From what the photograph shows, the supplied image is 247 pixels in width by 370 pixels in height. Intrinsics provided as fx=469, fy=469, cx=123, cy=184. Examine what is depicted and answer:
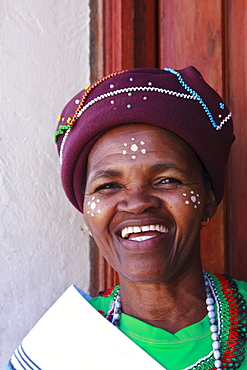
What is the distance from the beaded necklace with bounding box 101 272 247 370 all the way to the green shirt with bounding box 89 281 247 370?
2cm

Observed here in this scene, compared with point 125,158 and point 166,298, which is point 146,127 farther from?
point 166,298

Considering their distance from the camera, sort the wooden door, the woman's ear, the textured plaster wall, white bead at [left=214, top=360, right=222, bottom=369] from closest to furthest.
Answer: white bead at [left=214, top=360, right=222, bottom=369]
the woman's ear
the textured plaster wall
the wooden door

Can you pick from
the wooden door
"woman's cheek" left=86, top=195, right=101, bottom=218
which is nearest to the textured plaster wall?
the wooden door

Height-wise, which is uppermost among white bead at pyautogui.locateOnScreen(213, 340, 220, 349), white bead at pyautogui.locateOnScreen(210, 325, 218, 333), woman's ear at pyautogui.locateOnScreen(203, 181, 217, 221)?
woman's ear at pyautogui.locateOnScreen(203, 181, 217, 221)

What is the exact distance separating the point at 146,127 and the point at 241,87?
0.81 metres

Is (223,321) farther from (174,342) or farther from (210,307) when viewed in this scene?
(174,342)

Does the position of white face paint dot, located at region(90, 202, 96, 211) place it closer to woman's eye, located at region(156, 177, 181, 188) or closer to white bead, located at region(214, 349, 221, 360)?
A: woman's eye, located at region(156, 177, 181, 188)

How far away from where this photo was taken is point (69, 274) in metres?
2.09

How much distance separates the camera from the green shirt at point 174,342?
1433mm

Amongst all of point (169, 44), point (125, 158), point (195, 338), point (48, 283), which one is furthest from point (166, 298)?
point (169, 44)

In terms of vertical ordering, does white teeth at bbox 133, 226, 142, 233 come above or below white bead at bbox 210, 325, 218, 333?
above

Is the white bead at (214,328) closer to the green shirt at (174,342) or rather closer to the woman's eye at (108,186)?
the green shirt at (174,342)

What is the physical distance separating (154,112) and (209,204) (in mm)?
417

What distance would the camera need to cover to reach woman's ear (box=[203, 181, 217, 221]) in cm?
162
